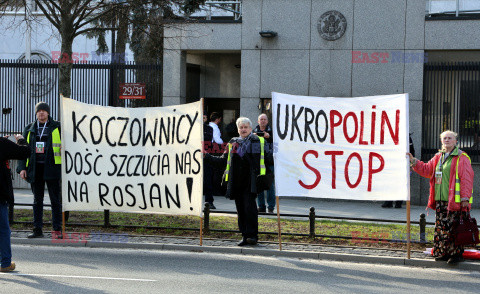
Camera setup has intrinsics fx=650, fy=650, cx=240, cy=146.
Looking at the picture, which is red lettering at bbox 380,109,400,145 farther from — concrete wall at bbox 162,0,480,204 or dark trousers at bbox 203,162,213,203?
concrete wall at bbox 162,0,480,204

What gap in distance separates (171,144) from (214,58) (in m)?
9.92

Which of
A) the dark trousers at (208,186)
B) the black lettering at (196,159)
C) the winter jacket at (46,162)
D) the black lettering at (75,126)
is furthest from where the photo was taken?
the dark trousers at (208,186)

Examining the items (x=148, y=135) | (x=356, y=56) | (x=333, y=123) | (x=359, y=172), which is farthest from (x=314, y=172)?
(x=356, y=56)

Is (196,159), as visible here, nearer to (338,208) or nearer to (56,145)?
(56,145)

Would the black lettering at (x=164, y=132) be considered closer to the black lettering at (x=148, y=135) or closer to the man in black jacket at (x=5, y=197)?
the black lettering at (x=148, y=135)

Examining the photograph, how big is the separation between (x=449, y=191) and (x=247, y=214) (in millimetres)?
3056

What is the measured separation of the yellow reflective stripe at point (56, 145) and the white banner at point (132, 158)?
101 mm

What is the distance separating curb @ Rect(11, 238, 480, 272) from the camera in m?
9.29

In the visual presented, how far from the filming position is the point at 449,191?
910 centimetres

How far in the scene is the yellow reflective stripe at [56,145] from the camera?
10.7 m

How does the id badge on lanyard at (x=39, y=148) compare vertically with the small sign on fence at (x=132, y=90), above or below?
below

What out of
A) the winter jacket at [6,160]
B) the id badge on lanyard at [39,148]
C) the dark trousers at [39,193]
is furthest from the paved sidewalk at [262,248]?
the winter jacket at [6,160]

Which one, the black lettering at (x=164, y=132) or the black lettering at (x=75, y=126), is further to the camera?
the black lettering at (x=75, y=126)

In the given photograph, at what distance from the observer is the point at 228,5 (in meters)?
18.8
